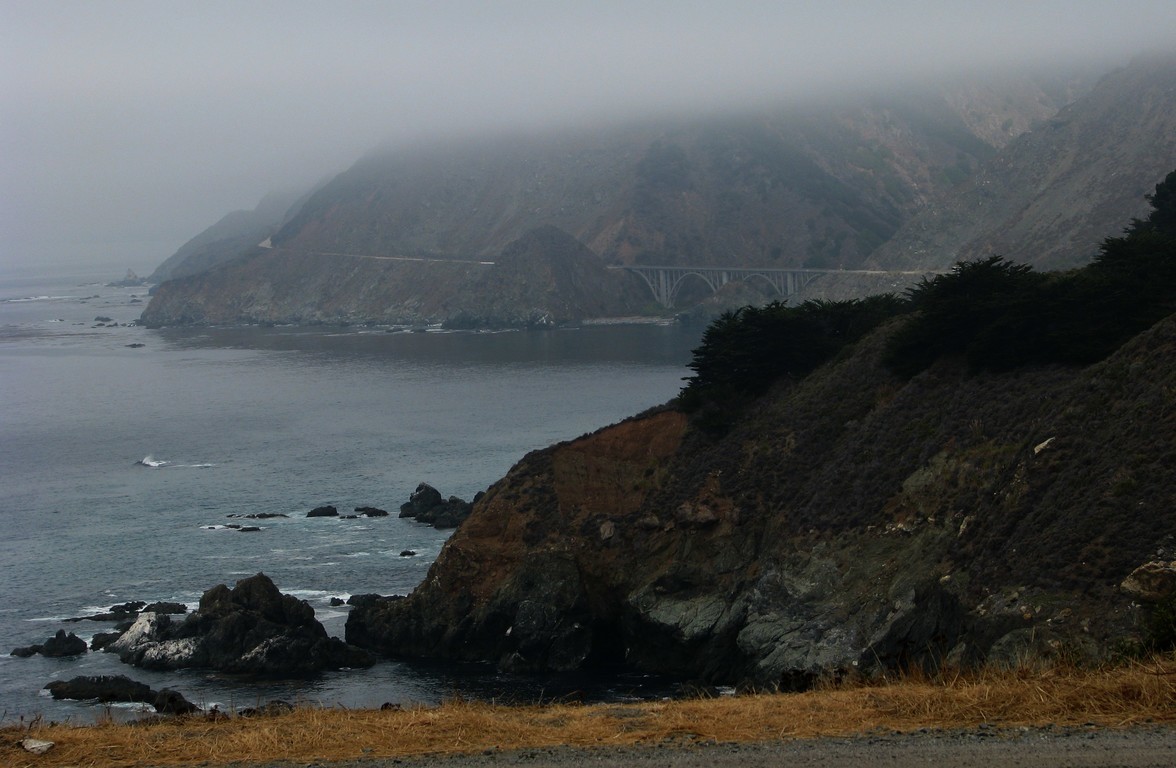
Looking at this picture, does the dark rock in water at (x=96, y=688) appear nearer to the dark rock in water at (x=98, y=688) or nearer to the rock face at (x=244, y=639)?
the dark rock in water at (x=98, y=688)

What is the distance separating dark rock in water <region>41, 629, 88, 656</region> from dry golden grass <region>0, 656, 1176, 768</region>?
1143 inches

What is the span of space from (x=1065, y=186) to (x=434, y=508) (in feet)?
298

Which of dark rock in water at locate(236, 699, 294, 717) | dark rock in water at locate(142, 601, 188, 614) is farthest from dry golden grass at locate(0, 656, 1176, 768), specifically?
dark rock in water at locate(142, 601, 188, 614)

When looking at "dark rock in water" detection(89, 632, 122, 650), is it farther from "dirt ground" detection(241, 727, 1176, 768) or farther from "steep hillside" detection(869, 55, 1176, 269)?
"steep hillside" detection(869, 55, 1176, 269)

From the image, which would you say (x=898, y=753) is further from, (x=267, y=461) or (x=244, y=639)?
(x=267, y=461)

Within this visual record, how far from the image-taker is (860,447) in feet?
123

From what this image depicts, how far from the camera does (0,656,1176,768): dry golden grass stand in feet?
39.0

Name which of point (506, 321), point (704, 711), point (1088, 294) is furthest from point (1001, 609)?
point (506, 321)

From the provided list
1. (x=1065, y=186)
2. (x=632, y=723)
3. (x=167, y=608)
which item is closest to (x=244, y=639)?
(x=167, y=608)

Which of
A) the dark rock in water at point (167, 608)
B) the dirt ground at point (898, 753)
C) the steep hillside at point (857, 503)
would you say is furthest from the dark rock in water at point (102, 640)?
the dirt ground at point (898, 753)

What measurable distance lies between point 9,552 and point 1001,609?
45773 mm

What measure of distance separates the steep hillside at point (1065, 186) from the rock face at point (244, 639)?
88697mm

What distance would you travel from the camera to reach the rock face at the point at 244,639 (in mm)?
38781

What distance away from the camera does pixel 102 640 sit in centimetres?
4162
